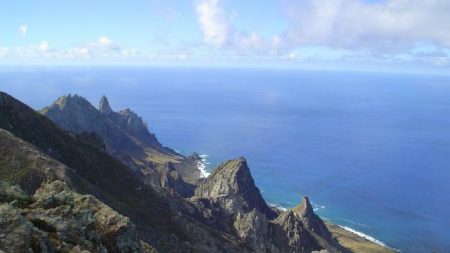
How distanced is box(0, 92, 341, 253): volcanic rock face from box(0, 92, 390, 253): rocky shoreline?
0.06 m

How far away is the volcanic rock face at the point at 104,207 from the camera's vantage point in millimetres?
25250

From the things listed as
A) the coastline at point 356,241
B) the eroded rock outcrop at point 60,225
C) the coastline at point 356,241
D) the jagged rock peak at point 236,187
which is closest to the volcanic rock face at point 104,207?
the eroded rock outcrop at point 60,225

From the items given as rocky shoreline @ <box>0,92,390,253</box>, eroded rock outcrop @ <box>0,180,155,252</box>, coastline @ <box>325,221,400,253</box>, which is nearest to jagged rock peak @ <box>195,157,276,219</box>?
rocky shoreline @ <box>0,92,390,253</box>

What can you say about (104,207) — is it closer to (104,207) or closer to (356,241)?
(104,207)

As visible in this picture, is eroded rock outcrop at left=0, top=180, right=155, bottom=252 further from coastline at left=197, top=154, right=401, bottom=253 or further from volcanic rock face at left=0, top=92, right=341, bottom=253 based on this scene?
coastline at left=197, top=154, right=401, bottom=253

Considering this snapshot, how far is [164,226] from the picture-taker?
256ft

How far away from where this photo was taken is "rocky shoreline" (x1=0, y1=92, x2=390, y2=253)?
25266 millimetres

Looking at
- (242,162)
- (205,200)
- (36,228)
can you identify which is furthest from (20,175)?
(242,162)

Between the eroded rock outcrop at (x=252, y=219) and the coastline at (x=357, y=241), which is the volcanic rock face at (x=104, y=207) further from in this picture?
the coastline at (x=357, y=241)

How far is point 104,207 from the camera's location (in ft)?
102

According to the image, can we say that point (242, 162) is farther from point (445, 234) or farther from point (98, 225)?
point (98, 225)

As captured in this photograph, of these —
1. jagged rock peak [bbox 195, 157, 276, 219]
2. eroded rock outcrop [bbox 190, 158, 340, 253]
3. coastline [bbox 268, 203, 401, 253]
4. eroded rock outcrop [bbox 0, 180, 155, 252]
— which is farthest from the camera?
coastline [bbox 268, 203, 401, 253]

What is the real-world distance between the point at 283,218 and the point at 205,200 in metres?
19.7

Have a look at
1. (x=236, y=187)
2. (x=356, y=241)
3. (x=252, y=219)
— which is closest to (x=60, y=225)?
(x=252, y=219)
